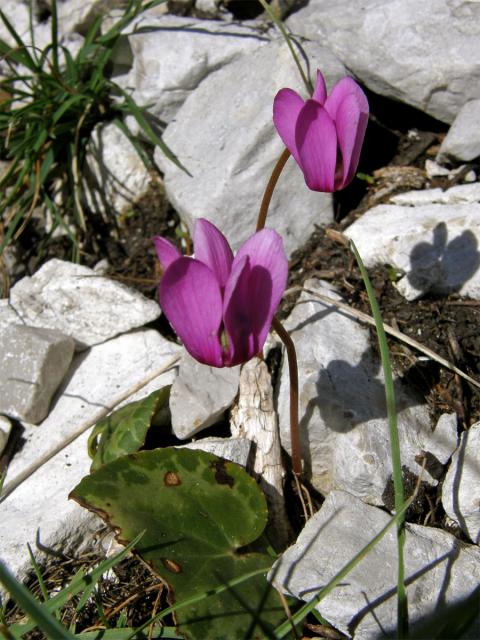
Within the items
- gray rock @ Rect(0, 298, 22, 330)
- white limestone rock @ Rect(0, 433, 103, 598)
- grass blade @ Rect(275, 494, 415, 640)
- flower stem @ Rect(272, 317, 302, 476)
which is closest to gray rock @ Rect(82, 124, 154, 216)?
gray rock @ Rect(0, 298, 22, 330)

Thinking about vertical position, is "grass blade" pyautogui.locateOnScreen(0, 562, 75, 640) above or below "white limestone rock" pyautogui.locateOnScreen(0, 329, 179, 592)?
above

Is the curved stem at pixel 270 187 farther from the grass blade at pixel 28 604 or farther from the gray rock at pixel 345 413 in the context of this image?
the grass blade at pixel 28 604

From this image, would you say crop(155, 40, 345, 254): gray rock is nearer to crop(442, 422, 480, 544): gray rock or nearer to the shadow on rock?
the shadow on rock

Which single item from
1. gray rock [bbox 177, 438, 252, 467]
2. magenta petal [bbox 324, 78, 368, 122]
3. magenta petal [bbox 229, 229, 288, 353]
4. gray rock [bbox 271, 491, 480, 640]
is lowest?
gray rock [bbox 271, 491, 480, 640]

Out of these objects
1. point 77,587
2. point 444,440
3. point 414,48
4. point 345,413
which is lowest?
point 444,440

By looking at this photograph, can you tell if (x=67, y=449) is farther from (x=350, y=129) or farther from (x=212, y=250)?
(x=350, y=129)

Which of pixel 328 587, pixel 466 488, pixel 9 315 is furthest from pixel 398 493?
pixel 9 315

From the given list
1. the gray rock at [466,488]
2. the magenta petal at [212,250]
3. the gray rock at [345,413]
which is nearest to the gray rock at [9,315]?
the gray rock at [345,413]
